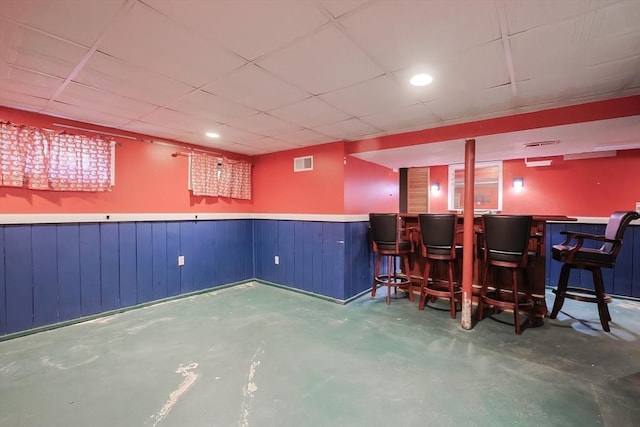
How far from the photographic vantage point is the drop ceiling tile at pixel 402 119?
278cm

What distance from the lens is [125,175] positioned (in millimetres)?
3525

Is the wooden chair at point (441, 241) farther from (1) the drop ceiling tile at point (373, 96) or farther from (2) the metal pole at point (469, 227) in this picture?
(1) the drop ceiling tile at point (373, 96)

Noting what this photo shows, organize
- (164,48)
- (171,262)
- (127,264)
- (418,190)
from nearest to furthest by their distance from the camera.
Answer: (164,48), (127,264), (171,262), (418,190)

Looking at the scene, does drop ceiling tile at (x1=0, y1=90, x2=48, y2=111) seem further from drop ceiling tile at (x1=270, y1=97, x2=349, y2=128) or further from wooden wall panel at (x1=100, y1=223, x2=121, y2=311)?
drop ceiling tile at (x1=270, y1=97, x2=349, y2=128)

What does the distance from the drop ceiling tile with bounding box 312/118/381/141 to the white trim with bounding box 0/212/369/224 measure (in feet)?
3.60

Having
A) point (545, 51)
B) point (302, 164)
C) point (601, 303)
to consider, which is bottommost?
point (601, 303)

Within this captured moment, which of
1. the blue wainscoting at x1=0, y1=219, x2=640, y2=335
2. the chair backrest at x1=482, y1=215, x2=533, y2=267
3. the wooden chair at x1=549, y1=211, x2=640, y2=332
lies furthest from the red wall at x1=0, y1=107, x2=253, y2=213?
the wooden chair at x1=549, y1=211, x2=640, y2=332

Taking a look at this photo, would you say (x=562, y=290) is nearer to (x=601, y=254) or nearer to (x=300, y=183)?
(x=601, y=254)

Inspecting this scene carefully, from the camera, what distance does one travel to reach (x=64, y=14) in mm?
1414

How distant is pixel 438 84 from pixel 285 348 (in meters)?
2.61

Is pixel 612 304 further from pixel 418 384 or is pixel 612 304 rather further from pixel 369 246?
pixel 418 384

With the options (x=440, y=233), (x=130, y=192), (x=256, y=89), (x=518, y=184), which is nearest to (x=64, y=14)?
(x=256, y=89)

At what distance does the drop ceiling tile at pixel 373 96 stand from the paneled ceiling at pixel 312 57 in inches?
0.7

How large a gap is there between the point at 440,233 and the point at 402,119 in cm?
141
